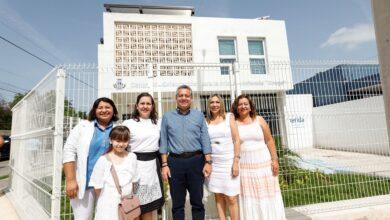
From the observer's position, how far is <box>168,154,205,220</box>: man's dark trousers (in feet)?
9.82

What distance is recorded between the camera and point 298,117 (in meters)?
4.36

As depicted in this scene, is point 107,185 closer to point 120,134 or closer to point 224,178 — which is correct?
point 120,134

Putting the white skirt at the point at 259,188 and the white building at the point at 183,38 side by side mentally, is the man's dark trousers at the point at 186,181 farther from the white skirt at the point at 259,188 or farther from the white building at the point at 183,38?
the white building at the point at 183,38

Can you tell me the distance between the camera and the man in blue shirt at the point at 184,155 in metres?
3.01

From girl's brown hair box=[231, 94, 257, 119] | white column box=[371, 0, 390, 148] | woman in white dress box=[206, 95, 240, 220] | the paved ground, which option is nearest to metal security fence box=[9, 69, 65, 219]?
woman in white dress box=[206, 95, 240, 220]

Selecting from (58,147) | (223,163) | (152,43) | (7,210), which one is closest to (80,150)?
(58,147)

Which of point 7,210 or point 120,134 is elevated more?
point 120,134

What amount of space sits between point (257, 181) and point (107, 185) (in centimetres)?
188

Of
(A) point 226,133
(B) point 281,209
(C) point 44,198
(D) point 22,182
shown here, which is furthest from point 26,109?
(B) point 281,209

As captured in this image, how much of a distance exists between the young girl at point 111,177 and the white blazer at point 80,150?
0.13 metres

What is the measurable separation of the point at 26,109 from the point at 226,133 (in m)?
4.46

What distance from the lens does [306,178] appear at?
468 cm

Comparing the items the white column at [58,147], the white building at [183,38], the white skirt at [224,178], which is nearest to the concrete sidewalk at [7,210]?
the white column at [58,147]

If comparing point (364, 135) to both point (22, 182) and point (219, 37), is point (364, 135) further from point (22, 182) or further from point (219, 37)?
point (219, 37)
